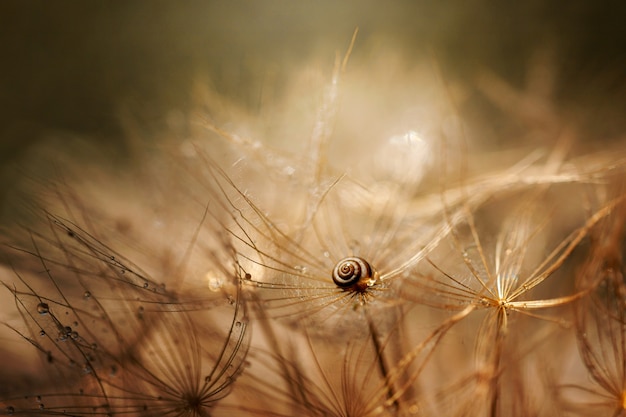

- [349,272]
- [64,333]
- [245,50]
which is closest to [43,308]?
[64,333]

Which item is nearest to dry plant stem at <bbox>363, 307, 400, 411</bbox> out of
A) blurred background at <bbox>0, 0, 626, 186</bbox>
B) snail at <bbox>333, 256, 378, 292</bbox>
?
snail at <bbox>333, 256, 378, 292</bbox>

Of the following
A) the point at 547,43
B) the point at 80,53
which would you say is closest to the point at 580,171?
the point at 547,43

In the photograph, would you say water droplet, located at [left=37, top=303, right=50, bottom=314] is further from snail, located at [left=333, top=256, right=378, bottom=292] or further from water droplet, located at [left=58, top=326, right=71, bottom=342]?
snail, located at [left=333, top=256, right=378, bottom=292]

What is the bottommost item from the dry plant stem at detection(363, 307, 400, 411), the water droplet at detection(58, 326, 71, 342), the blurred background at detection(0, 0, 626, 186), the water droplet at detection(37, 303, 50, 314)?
the dry plant stem at detection(363, 307, 400, 411)

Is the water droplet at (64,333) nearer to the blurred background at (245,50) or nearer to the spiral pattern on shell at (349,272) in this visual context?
the blurred background at (245,50)

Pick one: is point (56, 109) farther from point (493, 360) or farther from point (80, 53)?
point (493, 360)

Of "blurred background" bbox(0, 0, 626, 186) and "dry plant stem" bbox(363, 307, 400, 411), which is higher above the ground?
"blurred background" bbox(0, 0, 626, 186)

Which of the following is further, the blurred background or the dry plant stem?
the blurred background

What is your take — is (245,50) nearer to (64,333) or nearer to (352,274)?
(352,274)
